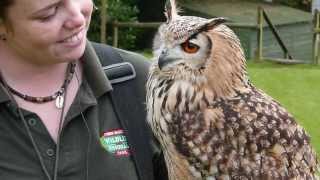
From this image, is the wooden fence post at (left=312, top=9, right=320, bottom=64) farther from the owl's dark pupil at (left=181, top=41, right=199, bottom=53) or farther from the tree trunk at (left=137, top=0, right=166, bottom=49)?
the owl's dark pupil at (left=181, top=41, right=199, bottom=53)

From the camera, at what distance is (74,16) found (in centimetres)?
181

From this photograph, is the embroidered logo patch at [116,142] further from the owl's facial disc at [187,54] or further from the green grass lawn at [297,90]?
the green grass lawn at [297,90]

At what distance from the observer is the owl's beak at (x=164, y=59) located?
2283 mm

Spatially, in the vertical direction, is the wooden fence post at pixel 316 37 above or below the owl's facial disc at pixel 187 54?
Answer: below

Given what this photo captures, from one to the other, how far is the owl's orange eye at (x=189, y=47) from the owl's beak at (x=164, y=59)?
54 mm

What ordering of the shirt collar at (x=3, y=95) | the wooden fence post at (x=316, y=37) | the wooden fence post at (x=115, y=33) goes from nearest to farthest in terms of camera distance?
1. the shirt collar at (x=3, y=95)
2. the wooden fence post at (x=316, y=37)
3. the wooden fence post at (x=115, y=33)

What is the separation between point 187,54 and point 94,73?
42 centimetres

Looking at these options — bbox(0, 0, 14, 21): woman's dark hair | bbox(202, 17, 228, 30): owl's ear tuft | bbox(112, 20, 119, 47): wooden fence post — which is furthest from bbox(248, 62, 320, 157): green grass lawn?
bbox(0, 0, 14, 21): woman's dark hair

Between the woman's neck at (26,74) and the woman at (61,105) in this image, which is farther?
the woman's neck at (26,74)

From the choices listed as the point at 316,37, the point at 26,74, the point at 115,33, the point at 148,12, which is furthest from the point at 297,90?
the point at 148,12

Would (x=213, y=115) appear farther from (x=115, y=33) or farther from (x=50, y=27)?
(x=115, y=33)

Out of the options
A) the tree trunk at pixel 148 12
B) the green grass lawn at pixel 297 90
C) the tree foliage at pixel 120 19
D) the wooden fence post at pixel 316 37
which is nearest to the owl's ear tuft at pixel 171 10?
the green grass lawn at pixel 297 90

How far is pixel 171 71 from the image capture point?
235 cm

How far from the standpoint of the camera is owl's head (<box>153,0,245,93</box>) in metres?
2.25
